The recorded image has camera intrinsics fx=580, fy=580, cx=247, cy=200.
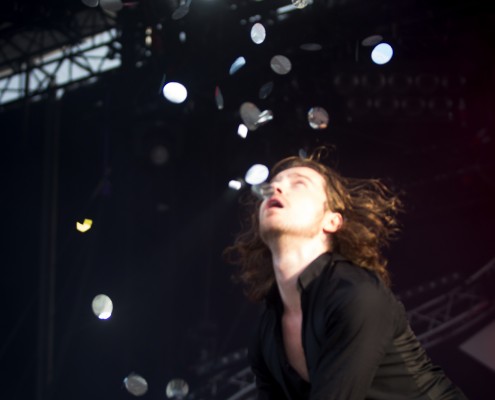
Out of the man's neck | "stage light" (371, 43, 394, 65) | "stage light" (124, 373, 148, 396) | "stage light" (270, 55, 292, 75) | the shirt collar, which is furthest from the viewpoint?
"stage light" (270, 55, 292, 75)

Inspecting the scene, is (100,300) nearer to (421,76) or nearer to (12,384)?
(12,384)

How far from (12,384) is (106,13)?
3.59 meters

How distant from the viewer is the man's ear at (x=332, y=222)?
2227mm

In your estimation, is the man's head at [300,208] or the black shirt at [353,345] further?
the man's head at [300,208]

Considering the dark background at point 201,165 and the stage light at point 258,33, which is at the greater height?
the stage light at point 258,33

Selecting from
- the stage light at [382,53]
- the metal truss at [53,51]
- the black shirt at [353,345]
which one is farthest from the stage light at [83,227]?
the black shirt at [353,345]

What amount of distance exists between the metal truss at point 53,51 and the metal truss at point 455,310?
3552mm

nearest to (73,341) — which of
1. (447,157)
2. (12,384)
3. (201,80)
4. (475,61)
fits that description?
(12,384)

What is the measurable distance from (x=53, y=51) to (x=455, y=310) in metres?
4.76

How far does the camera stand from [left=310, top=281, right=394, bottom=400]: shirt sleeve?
159 centimetres

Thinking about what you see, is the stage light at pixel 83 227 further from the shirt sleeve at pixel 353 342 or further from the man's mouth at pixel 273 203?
the shirt sleeve at pixel 353 342


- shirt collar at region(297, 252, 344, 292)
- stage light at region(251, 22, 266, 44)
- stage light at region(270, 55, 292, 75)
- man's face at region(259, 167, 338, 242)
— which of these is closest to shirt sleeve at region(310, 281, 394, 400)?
shirt collar at region(297, 252, 344, 292)

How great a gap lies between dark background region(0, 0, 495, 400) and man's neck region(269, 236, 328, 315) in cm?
263

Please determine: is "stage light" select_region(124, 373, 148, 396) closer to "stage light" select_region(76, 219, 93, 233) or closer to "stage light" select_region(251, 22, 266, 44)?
"stage light" select_region(76, 219, 93, 233)
